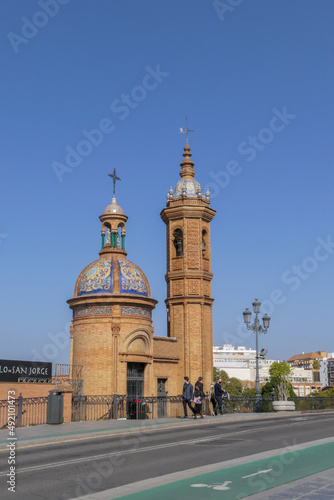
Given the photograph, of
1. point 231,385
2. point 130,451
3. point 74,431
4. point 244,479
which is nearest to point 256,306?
point 74,431

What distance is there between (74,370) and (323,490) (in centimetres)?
2442

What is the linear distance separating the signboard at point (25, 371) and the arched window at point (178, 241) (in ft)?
53.7

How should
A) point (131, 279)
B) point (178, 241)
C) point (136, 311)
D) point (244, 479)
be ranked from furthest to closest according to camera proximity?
1. point (178, 241)
2. point (131, 279)
3. point (136, 311)
4. point (244, 479)

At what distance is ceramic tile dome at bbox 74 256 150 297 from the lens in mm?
31672

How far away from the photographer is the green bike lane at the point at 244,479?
8.34m

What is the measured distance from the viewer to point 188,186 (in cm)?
4194

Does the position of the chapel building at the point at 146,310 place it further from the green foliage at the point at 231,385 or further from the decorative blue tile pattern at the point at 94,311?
the green foliage at the point at 231,385

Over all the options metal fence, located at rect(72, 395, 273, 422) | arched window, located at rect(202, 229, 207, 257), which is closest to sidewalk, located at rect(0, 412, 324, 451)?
metal fence, located at rect(72, 395, 273, 422)

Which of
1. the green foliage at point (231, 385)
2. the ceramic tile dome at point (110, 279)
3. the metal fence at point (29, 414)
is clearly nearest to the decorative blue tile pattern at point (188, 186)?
the ceramic tile dome at point (110, 279)

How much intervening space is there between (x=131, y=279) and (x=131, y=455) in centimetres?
2023

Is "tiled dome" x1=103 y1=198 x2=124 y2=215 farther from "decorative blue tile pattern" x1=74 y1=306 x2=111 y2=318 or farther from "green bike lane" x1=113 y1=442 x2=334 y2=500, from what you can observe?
"green bike lane" x1=113 y1=442 x2=334 y2=500

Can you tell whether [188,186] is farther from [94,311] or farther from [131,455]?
[131,455]

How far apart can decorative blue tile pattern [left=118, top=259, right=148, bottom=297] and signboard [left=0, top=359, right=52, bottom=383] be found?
685 centimetres

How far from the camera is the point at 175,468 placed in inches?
421
